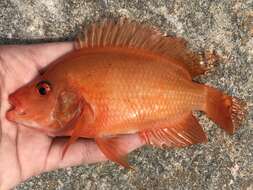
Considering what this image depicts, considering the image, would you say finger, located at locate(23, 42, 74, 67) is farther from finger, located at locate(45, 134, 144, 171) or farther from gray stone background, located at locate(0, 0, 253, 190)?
finger, located at locate(45, 134, 144, 171)

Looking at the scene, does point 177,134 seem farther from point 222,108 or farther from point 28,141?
point 28,141

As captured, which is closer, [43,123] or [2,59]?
[43,123]

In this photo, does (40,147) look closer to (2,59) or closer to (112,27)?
(2,59)

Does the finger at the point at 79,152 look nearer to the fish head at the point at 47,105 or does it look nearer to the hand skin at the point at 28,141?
the hand skin at the point at 28,141

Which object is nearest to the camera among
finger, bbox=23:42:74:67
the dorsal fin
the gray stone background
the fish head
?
the fish head

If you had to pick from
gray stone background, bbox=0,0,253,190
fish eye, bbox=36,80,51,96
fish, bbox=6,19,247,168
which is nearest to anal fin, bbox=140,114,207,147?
fish, bbox=6,19,247,168

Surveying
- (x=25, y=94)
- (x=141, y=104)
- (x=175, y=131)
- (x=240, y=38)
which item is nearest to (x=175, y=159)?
(x=175, y=131)

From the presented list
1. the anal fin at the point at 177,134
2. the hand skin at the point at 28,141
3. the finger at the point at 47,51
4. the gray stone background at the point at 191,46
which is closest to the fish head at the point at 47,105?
the hand skin at the point at 28,141
